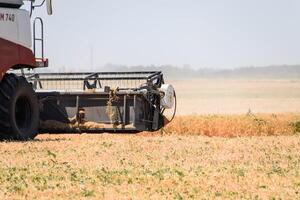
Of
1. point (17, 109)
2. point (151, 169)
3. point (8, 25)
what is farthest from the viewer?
point (17, 109)

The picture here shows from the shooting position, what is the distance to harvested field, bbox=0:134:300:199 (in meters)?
9.41

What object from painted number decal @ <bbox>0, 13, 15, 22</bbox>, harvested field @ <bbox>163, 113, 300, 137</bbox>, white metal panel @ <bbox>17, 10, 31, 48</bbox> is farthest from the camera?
harvested field @ <bbox>163, 113, 300, 137</bbox>

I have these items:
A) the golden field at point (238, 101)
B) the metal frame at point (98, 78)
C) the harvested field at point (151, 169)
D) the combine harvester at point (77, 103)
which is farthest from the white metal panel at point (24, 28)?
the golden field at point (238, 101)

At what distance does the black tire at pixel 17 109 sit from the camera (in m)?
15.8

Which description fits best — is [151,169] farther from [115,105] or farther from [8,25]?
[115,105]

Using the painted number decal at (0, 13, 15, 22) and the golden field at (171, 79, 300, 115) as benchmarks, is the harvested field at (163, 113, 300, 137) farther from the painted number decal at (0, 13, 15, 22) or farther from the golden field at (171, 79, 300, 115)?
the golden field at (171, 79, 300, 115)

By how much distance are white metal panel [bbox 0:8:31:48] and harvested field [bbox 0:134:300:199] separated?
231 centimetres

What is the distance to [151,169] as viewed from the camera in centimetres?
1151

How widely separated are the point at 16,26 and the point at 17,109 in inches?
73.3

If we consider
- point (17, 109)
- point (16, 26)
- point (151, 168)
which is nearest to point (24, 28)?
point (16, 26)

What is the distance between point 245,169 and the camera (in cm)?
1147

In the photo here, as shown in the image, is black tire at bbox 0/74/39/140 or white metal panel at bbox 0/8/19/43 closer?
black tire at bbox 0/74/39/140

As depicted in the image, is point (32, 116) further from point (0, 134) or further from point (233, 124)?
point (233, 124)

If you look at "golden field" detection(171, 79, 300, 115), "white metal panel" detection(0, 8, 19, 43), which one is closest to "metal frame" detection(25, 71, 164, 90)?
"white metal panel" detection(0, 8, 19, 43)
